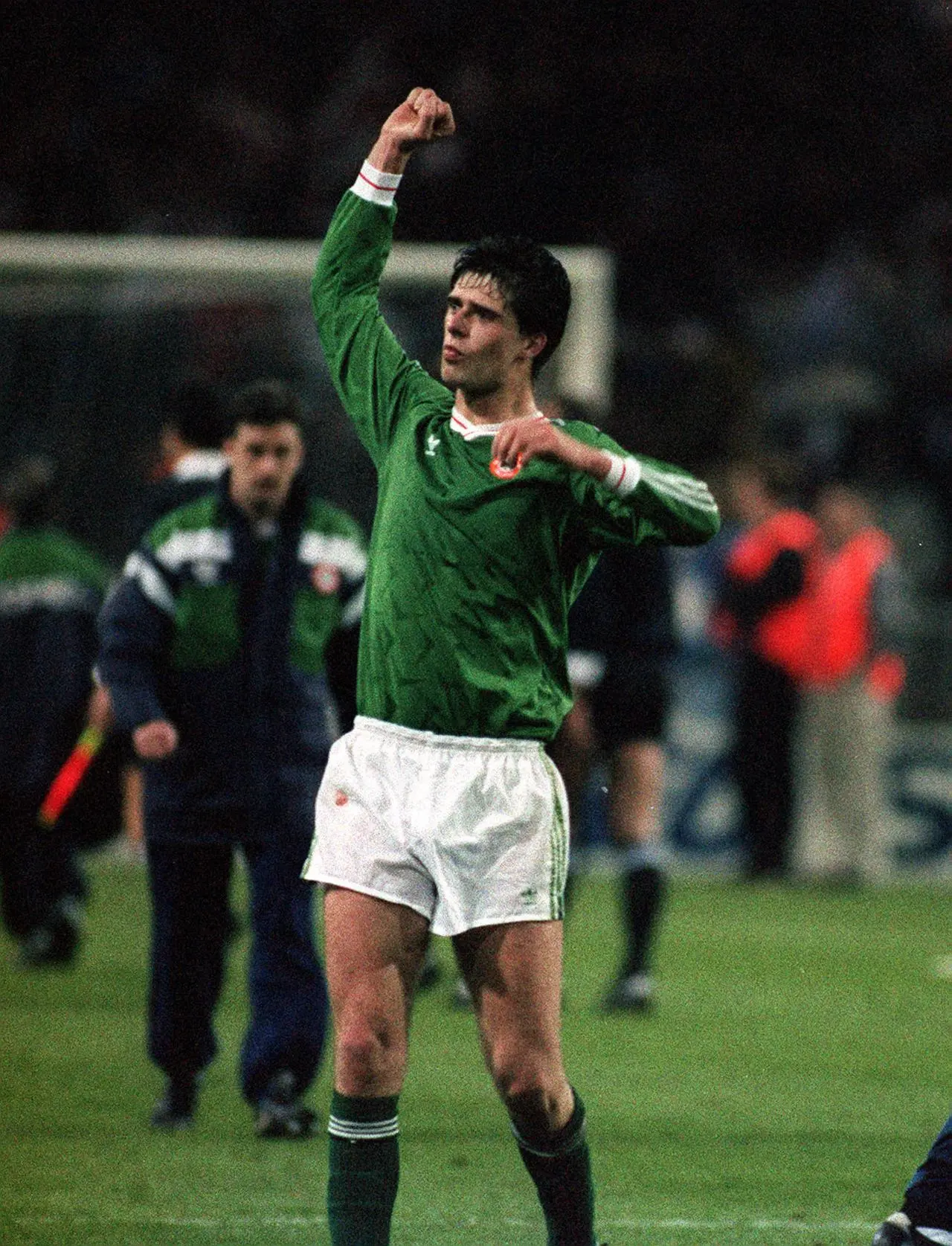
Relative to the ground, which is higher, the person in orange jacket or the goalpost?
the goalpost

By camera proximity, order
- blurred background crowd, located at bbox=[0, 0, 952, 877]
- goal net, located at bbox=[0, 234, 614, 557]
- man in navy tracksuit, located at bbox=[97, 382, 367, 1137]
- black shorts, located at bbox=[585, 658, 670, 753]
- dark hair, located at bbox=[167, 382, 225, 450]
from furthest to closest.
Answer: blurred background crowd, located at bbox=[0, 0, 952, 877]
goal net, located at bbox=[0, 234, 614, 557]
black shorts, located at bbox=[585, 658, 670, 753]
dark hair, located at bbox=[167, 382, 225, 450]
man in navy tracksuit, located at bbox=[97, 382, 367, 1137]

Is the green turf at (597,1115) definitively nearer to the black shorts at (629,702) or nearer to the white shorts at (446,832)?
the black shorts at (629,702)

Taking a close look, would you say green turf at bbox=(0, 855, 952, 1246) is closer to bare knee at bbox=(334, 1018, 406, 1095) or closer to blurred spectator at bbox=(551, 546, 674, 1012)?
blurred spectator at bbox=(551, 546, 674, 1012)

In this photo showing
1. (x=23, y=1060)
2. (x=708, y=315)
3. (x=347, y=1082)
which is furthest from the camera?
(x=708, y=315)

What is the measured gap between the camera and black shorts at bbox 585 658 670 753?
10.8 meters

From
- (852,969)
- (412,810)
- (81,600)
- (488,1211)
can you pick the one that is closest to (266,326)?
(81,600)

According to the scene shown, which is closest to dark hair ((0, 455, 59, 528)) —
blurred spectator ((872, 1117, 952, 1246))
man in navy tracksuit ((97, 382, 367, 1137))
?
man in navy tracksuit ((97, 382, 367, 1137))

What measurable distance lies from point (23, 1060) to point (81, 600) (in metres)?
3.31

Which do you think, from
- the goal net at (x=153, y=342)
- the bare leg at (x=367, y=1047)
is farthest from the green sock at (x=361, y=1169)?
the goal net at (x=153, y=342)

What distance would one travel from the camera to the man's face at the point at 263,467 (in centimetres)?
820

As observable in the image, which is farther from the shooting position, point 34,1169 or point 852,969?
point 852,969

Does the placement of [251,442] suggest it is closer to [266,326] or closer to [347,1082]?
[347,1082]

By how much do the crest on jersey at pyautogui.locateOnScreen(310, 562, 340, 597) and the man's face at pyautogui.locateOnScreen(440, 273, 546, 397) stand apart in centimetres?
236

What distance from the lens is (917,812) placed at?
1695 cm
